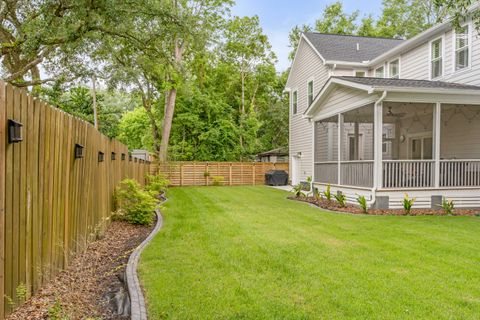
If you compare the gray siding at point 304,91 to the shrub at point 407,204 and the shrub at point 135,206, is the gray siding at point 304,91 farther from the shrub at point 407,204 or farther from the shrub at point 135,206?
the shrub at point 135,206

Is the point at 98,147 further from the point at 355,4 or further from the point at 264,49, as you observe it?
the point at 355,4

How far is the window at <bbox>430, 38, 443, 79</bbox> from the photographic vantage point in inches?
495

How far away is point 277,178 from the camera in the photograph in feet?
68.8

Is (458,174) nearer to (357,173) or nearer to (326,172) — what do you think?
(357,173)

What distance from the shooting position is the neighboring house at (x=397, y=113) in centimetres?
994

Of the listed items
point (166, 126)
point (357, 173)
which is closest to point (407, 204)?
point (357, 173)

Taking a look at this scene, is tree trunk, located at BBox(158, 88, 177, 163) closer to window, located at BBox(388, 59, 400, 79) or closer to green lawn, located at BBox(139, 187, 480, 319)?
window, located at BBox(388, 59, 400, 79)

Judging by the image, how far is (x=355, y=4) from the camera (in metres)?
30.6

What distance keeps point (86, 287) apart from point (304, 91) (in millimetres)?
16285

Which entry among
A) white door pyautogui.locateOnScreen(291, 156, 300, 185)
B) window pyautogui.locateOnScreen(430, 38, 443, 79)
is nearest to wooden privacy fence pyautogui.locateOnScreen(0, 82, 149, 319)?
window pyautogui.locateOnScreen(430, 38, 443, 79)

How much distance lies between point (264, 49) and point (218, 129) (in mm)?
8919

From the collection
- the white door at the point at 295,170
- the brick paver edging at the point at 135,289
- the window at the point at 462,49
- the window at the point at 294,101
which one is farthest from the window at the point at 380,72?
the brick paver edging at the point at 135,289

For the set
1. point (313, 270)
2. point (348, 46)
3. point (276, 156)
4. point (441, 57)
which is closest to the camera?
point (313, 270)

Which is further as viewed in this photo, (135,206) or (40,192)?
(135,206)
